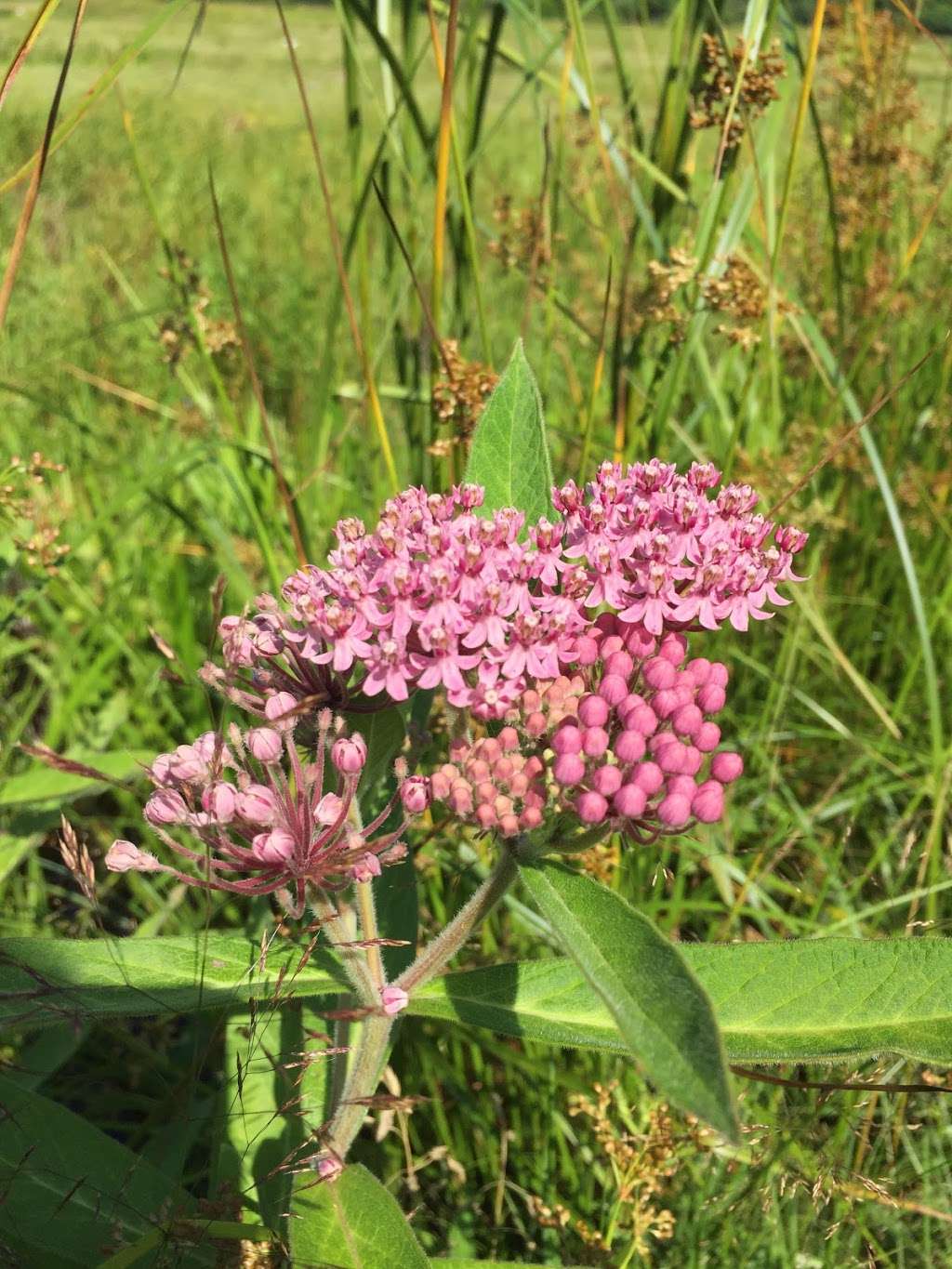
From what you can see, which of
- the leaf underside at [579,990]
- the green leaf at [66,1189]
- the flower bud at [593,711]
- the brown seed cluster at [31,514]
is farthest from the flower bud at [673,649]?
the brown seed cluster at [31,514]

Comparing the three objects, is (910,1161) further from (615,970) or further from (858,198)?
(858,198)

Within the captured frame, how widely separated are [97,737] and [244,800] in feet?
4.39

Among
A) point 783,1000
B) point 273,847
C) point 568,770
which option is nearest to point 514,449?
point 568,770

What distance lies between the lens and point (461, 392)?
1.76 meters

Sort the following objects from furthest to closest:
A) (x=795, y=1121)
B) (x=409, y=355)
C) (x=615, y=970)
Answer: (x=409, y=355), (x=795, y=1121), (x=615, y=970)

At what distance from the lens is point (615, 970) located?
3.09ft

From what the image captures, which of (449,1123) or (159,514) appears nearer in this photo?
(449,1123)

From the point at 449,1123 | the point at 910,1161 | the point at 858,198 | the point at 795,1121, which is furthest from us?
the point at 858,198

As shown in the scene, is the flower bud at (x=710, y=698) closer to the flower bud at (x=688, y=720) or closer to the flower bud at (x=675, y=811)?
the flower bud at (x=688, y=720)

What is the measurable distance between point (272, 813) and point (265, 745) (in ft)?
0.25

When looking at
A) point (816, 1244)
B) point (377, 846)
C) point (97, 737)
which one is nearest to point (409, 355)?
point (97, 737)

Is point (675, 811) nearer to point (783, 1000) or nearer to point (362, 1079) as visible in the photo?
point (783, 1000)

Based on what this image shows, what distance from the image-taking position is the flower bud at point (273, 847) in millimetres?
1103

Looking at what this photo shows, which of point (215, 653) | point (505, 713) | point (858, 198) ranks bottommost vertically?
point (215, 653)
